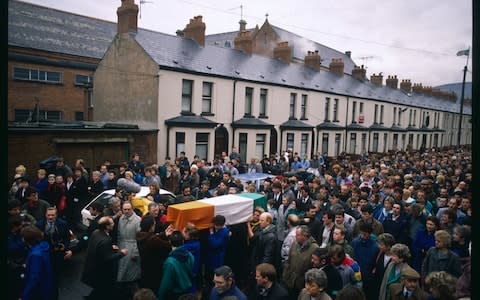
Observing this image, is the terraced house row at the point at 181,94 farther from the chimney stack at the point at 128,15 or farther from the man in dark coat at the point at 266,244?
the man in dark coat at the point at 266,244

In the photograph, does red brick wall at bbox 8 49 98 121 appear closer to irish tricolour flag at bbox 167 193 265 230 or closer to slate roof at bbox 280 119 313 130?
slate roof at bbox 280 119 313 130

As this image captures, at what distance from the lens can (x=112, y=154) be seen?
16469mm

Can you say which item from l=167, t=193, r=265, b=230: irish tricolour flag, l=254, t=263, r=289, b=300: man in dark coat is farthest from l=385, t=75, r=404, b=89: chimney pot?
l=254, t=263, r=289, b=300: man in dark coat

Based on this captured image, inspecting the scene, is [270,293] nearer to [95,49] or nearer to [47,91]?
[47,91]

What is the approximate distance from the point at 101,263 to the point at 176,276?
1.39 metres

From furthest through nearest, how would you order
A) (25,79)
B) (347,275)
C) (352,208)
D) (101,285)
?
1. (25,79)
2. (352,208)
3. (101,285)
4. (347,275)

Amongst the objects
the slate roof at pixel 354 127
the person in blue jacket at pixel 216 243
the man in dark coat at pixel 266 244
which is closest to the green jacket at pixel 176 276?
the person in blue jacket at pixel 216 243

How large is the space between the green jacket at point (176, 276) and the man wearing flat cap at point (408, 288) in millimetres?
2886

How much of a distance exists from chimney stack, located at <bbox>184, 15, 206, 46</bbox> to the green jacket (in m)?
21.3

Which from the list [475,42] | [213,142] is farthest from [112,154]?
[475,42]

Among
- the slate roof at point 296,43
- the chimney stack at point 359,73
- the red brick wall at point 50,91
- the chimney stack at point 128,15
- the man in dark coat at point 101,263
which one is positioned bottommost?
the man in dark coat at point 101,263

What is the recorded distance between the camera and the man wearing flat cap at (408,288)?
434 centimetres

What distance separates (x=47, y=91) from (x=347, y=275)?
30877 millimetres

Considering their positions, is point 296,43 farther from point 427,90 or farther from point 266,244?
point 266,244
